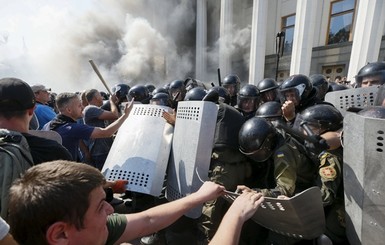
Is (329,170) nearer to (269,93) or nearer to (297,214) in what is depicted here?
(297,214)

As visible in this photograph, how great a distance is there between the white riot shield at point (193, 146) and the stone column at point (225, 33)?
16.1 metres

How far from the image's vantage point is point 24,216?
2.40 ft

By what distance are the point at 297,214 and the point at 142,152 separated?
58.1 inches

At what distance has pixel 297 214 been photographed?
1.31 metres

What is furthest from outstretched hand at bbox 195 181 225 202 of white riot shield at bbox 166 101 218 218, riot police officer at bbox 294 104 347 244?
riot police officer at bbox 294 104 347 244

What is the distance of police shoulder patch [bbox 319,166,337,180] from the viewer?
1594 mm

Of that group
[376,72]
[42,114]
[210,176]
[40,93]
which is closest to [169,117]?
[210,176]

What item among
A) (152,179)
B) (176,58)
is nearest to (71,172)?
(152,179)

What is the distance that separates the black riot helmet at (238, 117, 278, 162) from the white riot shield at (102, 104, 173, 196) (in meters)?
0.84

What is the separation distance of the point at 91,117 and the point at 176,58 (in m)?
20.7

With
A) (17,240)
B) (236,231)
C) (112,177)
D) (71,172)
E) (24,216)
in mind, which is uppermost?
(71,172)

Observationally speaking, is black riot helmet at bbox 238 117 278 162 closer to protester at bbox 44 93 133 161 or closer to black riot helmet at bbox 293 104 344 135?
black riot helmet at bbox 293 104 344 135

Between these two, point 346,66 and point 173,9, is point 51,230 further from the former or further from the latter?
point 173,9

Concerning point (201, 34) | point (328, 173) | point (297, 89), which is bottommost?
point (328, 173)
